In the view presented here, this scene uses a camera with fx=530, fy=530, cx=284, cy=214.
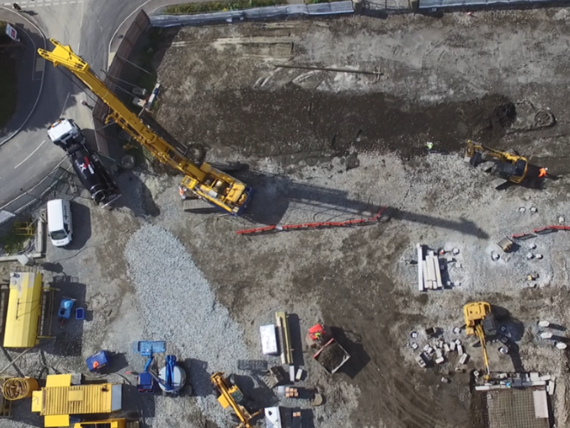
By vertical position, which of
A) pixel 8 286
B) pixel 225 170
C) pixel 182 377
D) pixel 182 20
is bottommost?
pixel 182 377

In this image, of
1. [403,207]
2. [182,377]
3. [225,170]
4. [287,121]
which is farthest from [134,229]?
[403,207]

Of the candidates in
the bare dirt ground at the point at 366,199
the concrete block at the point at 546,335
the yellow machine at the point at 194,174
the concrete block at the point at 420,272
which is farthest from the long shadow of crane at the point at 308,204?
the concrete block at the point at 546,335

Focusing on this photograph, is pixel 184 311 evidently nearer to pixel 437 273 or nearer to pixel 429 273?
pixel 429 273

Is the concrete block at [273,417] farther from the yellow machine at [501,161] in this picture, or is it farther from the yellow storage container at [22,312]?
the yellow machine at [501,161]

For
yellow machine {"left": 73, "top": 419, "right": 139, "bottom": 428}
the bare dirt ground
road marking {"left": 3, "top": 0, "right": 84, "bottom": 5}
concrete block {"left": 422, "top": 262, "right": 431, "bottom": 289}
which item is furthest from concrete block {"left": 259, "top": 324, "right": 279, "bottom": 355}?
road marking {"left": 3, "top": 0, "right": 84, "bottom": 5}

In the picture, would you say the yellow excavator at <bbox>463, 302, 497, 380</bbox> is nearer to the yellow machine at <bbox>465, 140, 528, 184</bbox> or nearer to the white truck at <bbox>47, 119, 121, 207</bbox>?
the yellow machine at <bbox>465, 140, 528, 184</bbox>

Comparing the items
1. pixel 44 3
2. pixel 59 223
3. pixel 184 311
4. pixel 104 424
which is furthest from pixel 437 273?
pixel 44 3

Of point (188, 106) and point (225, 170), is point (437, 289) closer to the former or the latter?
point (225, 170)
